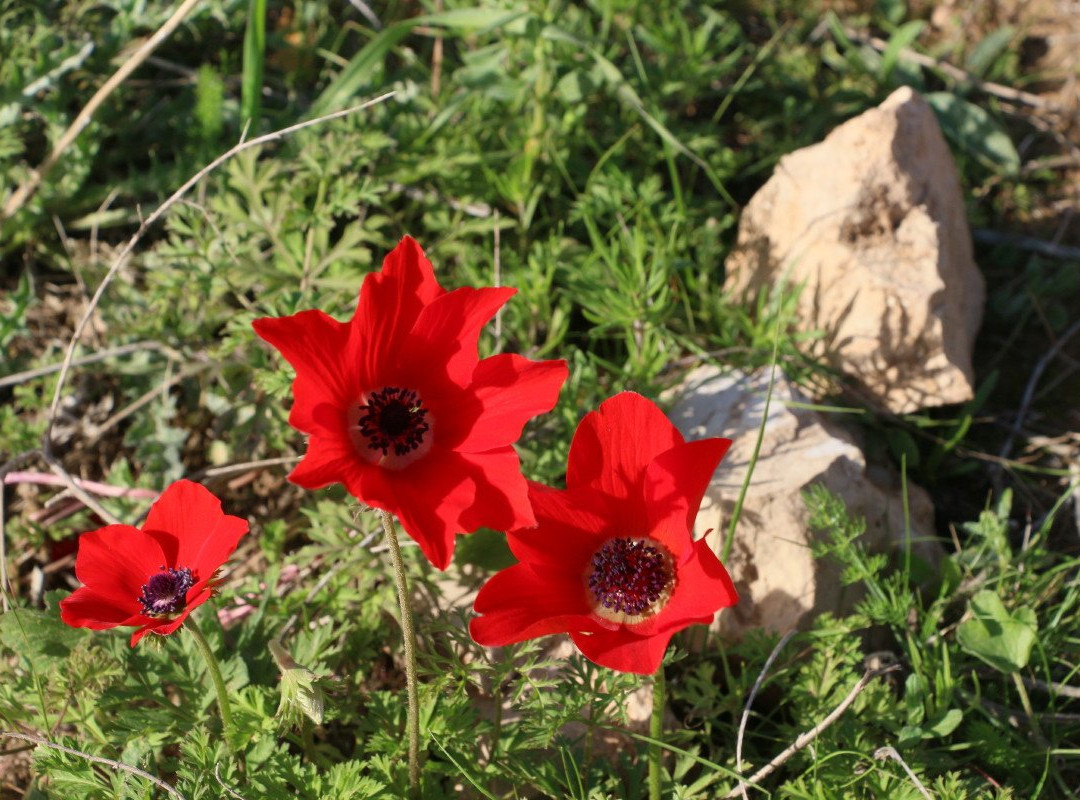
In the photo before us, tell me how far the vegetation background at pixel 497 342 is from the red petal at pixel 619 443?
48cm

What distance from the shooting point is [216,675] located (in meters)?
2.12

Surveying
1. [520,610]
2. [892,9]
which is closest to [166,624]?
[520,610]

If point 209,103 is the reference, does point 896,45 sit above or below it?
below

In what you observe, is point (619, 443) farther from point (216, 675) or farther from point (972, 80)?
point (972, 80)

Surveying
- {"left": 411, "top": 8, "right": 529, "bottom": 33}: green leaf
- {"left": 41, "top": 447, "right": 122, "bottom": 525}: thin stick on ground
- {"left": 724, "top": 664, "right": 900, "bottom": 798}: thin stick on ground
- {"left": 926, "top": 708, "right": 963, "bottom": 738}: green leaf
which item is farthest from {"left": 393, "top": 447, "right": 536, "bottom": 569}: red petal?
{"left": 411, "top": 8, "right": 529, "bottom": 33}: green leaf

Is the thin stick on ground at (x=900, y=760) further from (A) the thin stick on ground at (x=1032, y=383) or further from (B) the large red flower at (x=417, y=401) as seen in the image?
(A) the thin stick on ground at (x=1032, y=383)

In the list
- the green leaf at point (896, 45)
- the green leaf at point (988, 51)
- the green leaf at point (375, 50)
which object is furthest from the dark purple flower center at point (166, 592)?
the green leaf at point (988, 51)

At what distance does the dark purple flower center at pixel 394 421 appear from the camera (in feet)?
6.68

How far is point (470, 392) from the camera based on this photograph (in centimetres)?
203

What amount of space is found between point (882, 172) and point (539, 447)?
145 cm

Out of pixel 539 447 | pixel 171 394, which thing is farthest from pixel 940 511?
pixel 171 394

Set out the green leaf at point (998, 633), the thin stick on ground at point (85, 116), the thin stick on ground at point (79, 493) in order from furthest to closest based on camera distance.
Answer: the thin stick on ground at point (85, 116), the thin stick on ground at point (79, 493), the green leaf at point (998, 633)

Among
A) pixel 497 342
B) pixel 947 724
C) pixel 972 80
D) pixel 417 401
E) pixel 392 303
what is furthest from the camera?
pixel 972 80

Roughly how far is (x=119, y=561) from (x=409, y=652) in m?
0.68
